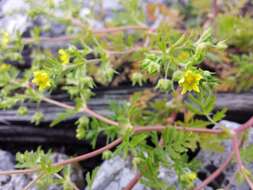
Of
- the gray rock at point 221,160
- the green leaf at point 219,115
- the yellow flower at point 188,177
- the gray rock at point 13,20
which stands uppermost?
the gray rock at point 13,20

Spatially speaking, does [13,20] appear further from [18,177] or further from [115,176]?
[115,176]

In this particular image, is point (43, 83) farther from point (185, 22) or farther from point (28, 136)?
point (185, 22)

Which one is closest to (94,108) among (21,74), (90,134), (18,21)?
(90,134)

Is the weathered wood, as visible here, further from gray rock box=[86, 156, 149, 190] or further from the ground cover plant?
gray rock box=[86, 156, 149, 190]

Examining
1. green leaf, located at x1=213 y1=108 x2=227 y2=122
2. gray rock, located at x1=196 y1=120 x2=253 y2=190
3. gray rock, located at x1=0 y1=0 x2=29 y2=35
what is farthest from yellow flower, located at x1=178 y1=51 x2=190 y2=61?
gray rock, located at x1=0 y1=0 x2=29 y2=35

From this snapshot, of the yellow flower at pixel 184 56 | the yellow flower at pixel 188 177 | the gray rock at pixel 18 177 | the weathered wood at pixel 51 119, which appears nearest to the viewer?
the yellow flower at pixel 184 56

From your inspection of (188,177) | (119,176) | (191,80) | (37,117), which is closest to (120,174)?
(119,176)

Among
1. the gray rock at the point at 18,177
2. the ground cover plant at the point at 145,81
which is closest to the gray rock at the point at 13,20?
the ground cover plant at the point at 145,81

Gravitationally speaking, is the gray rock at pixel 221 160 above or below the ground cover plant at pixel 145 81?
below

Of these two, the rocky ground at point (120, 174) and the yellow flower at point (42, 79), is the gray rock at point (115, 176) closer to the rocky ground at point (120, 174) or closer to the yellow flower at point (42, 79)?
the rocky ground at point (120, 174)
